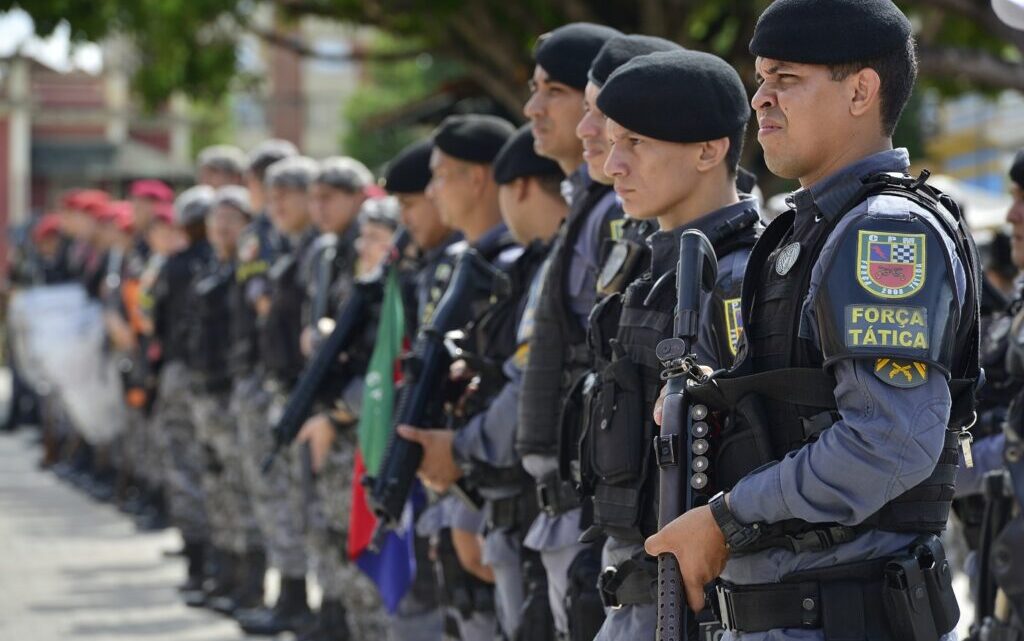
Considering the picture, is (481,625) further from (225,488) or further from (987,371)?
(225,488)

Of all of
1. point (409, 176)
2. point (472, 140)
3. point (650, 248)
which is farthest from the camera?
point (409, 176)

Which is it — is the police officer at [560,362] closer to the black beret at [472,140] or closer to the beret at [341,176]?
the black beret at [472,140]

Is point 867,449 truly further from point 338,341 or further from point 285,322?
point 285,322

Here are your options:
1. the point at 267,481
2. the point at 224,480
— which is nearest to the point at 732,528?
the point at 267,481

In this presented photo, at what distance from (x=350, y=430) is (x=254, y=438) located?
5.98ft

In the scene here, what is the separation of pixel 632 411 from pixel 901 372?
96 centimetres

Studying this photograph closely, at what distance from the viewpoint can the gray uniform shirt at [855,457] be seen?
125 inches

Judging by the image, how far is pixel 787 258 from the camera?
11.2 feet

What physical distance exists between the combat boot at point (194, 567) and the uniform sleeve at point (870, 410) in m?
7.52

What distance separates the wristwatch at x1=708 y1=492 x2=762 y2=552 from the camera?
3322mm

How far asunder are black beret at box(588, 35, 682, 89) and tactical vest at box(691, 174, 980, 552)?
1404 mm

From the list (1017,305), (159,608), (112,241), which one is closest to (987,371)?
(1017,305)

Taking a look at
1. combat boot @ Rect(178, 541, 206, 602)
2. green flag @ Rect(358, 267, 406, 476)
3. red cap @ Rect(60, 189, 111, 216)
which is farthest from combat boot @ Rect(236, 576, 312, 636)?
red cap @ Rect(60, 189, 111, 216)

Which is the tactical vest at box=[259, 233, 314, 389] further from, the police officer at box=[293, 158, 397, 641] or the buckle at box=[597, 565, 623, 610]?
the buckle at box=[597, 565, 623, 610]
